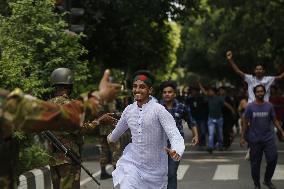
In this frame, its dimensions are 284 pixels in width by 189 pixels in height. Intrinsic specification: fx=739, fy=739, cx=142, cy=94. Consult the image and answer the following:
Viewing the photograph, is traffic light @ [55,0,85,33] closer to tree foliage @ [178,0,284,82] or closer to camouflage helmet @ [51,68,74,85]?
camouflage helmet @ [51,68,74,85]

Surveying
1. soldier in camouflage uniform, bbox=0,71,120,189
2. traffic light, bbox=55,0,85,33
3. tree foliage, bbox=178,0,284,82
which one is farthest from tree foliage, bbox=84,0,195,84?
soldier in camouflage uniform, bbox=0,71,120,189

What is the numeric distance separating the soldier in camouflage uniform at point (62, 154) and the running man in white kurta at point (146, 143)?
975 millimetres

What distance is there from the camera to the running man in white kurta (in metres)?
6.92

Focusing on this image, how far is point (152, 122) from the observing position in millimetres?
7035

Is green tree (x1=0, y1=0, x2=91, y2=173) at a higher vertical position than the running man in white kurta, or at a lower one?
higher

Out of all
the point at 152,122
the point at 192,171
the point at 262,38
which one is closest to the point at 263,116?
the point at 192,171

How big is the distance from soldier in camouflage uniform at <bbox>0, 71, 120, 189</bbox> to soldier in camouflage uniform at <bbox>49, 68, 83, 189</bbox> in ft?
11.8

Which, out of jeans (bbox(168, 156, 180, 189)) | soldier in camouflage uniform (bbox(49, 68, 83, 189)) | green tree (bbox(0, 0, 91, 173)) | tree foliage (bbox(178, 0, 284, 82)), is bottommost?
jeans (bbox(168, 156, 180, 189))

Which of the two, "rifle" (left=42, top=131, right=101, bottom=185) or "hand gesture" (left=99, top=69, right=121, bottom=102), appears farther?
"rifle" (left=42, top=131, right=101, bottom=185)

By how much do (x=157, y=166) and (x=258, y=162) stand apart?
4934mm

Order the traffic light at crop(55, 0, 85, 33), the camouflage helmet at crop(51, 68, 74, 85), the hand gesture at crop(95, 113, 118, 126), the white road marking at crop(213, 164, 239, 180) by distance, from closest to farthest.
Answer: the hand gesture at crop(95, 113, 118, 126)
the camouflage helmet at crop(51, 68, 74, 85)
the white road marking at crop(213, 164, 239, 180)
the traffic light at crop(55, 0, 85, 33)

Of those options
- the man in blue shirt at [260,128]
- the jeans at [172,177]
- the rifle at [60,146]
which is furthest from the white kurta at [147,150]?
the man in blue shirt at [260,128]

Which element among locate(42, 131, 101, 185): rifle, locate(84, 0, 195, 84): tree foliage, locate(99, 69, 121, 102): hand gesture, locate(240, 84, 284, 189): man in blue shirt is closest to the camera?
locate(99, 69, 121, 102): hand gesture

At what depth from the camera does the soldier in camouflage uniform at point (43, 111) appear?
12.8ft
